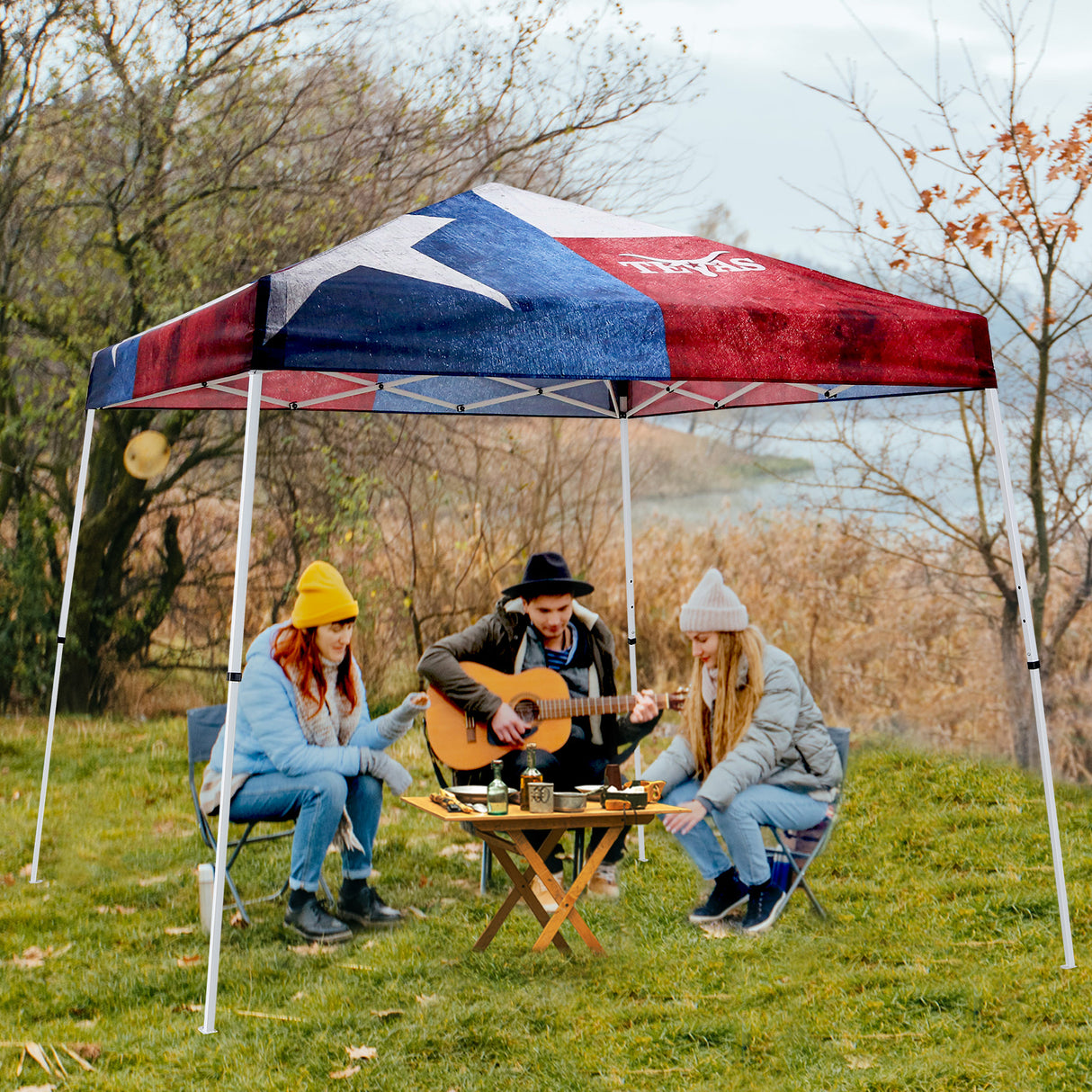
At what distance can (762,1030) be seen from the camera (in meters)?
3.24

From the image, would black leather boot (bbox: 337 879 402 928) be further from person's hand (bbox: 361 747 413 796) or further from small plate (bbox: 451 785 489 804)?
small plate (bbox: 451 785 489 804)

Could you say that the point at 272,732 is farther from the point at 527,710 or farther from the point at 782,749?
the point at 782,749

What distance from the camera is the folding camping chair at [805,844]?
401cm

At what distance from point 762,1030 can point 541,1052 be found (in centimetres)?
64

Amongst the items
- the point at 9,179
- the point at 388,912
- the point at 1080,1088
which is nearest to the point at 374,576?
the point at 9,179

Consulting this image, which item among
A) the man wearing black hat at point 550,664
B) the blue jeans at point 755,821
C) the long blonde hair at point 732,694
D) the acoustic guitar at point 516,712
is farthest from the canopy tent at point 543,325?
the acoustic guitar at point 516,712

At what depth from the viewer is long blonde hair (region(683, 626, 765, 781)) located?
4.09 metres

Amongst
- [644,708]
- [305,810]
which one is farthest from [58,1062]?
[644,708]

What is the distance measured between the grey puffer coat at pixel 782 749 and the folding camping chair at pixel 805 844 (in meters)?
0.06

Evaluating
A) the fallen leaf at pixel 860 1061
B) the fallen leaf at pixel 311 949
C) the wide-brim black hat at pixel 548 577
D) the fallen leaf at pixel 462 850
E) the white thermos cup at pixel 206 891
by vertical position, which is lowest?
the fallen leaf at pixel 860 1061

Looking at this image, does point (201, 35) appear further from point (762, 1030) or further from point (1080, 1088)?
point (1080, 1088)

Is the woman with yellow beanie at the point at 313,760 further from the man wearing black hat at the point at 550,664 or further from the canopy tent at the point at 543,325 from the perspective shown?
the canopy tent at the point at 543,325

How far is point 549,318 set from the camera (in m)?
3.29

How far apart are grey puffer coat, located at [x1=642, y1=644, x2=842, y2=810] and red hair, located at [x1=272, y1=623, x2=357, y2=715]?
1231 millimetres
